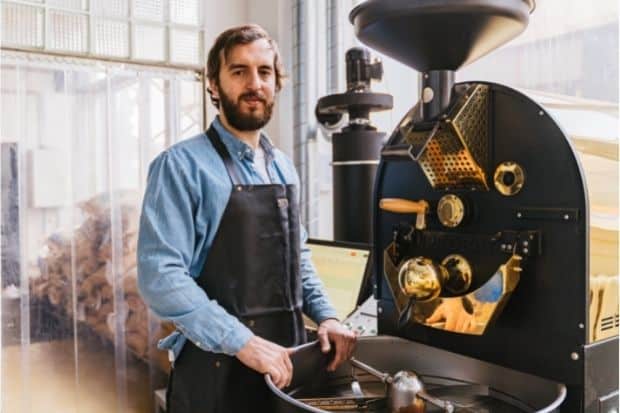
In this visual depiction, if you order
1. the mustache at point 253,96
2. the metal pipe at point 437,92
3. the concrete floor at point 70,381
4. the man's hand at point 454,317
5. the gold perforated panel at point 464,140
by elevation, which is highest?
the mustache at point 253,96

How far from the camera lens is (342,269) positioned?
2148 mm

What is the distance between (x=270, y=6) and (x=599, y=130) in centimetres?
217

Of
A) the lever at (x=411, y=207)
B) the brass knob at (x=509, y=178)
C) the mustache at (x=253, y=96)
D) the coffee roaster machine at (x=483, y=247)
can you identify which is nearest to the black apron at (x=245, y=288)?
the mustache at (x=253, y=96)

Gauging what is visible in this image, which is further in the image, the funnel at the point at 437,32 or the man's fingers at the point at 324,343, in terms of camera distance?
the man's fingers at the point at 324,343

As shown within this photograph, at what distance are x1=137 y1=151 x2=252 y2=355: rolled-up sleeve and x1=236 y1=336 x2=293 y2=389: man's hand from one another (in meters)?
0.02

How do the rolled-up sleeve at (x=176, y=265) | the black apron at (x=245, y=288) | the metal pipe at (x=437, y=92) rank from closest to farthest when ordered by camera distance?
the metal pipe at (x=437, y=92) < the rolled-up sleeve at (x=176, y=265) < the black apron at (x=245, y=288)

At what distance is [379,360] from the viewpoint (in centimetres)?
120

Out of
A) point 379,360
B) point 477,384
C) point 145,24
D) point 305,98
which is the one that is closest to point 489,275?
point 477,384

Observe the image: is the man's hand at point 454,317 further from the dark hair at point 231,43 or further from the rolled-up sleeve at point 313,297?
the dark hair at point 231,43

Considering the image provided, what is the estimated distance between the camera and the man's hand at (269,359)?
1.05 meters

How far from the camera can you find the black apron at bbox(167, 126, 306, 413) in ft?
4.25

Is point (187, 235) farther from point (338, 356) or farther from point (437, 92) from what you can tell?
point (437, 92)

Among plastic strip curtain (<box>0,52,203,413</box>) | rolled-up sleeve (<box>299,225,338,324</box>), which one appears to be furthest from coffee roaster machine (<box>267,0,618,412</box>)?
plastic strip curtain (<box>0,52,203,413</box>)

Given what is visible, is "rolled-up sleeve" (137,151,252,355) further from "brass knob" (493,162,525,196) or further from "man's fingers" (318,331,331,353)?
"brass knob" (493,162,525,196)
